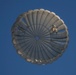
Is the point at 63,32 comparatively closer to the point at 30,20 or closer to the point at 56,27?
the point at 56,27

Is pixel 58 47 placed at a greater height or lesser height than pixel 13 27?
lesser

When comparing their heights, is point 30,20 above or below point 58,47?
above

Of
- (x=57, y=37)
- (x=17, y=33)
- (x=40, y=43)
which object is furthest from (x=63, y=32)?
(x=17, y=33)

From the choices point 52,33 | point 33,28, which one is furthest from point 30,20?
point 52,33

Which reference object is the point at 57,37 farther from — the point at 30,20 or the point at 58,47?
the point at 30,20
